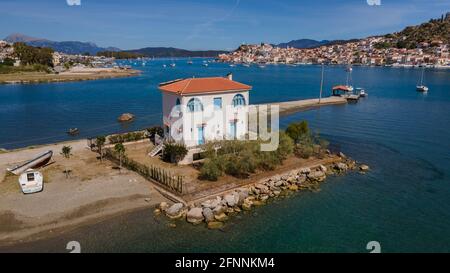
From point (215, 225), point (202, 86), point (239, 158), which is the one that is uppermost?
point (202, 86)

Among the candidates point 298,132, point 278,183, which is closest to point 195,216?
point 278,183

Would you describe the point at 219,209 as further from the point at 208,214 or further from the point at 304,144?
the point at 304,144

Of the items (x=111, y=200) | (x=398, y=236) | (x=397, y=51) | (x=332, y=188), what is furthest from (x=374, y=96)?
(x=397, y=51)

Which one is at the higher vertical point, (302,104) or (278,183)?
(302,104)

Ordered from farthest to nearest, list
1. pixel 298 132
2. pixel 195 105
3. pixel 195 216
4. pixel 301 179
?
pixel 298 132, pixel 195 105, pixel 301 179, pixel 195 216
